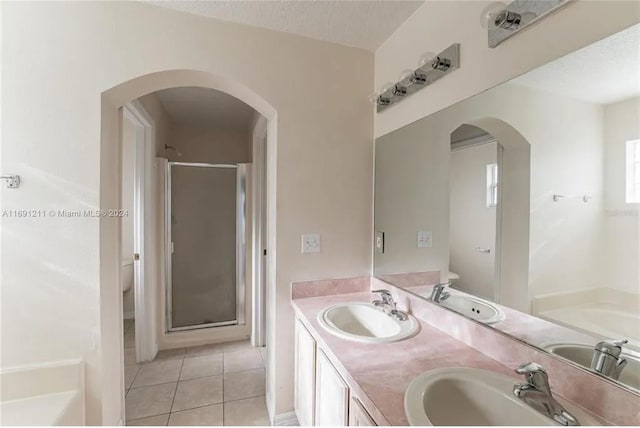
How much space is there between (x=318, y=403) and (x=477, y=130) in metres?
1.50

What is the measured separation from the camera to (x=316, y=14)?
1528mm

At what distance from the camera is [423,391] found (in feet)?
2.83

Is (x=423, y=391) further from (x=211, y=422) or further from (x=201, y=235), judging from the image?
(x=201, y=235)

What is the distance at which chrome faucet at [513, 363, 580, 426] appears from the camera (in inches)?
29.9

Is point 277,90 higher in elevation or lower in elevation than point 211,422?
higher

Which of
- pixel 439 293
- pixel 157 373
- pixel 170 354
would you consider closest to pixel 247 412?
pixel 157 373

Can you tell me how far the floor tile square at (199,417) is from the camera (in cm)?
178

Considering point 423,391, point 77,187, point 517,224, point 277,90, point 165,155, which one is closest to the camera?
point 423,391

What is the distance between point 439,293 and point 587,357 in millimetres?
615

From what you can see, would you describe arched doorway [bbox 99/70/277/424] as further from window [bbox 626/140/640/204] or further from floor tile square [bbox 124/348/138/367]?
window [bbox 626/140/640/204]

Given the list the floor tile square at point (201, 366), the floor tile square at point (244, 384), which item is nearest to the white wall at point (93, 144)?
the floor tile square at point (244, 384)

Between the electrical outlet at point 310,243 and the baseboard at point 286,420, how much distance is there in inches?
41.6

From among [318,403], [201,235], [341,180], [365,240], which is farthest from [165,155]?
[318,403]

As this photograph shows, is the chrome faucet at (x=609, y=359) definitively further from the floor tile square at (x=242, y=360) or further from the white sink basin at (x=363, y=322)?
the floor tile square at (x=242, y=360)
